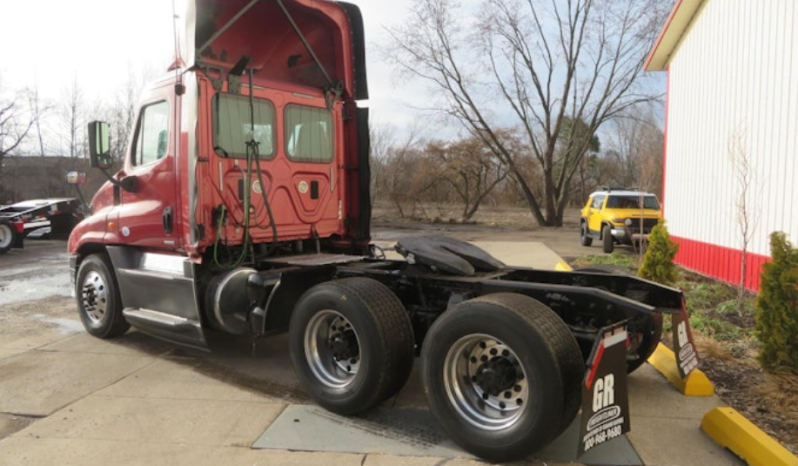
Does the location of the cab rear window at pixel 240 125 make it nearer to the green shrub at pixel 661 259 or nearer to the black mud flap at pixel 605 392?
the black mud flap at pixel 605 392

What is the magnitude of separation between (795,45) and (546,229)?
20.5 meters

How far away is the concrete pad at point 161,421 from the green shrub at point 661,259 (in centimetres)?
594

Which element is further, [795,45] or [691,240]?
[691,240]

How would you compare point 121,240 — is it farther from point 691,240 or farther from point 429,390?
point 691,240

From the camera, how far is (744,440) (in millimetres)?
3611

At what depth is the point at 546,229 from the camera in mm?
28297

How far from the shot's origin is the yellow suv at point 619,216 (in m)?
15.6

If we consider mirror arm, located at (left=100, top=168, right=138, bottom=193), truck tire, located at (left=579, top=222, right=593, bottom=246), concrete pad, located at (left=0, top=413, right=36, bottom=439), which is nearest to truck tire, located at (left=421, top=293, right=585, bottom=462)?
concrete pad, located at (left=0, top=413, right=36, bottom=439)

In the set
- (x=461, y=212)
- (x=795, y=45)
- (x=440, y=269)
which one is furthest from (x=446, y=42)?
(x=440, y=269)

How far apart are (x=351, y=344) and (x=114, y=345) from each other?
346 centimetres

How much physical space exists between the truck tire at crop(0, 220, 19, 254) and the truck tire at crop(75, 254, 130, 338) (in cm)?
1130

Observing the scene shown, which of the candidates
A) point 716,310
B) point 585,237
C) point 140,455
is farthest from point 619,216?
point 140,455

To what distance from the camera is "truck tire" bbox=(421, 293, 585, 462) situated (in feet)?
11.1

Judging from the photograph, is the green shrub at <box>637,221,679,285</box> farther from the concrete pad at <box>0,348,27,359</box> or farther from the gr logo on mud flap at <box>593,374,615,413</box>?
the concrete pad at <box>0,348,27,359</box>
